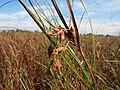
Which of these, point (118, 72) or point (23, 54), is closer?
point (118, 72)

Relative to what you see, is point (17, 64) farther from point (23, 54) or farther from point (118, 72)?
point (118, 72)

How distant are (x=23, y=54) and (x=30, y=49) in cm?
43

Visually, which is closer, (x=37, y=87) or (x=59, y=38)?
(x=59, y=38)

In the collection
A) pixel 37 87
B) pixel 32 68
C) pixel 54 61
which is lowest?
pixel 37 87

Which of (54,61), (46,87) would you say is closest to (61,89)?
(46,87)

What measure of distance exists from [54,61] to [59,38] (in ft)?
0.19

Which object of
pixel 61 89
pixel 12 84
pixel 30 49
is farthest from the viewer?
pixel 30 49

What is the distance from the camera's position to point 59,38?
0.50 metres

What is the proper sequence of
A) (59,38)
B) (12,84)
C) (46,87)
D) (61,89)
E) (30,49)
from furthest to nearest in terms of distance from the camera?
1. (30,49)
2. (46,87)
3. (12,84)
4. (61,89)
5. (59,38)

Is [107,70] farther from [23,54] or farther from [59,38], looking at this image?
[59,38]

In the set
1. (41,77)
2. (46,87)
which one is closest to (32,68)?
(41,77)

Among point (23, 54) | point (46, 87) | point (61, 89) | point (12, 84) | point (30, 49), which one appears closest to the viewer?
point (61, 89)

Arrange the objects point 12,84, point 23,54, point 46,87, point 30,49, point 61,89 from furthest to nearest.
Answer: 1. point 30,49
2. point 23,54
3. point 46,87
4. point 12,84
5. point 61,89

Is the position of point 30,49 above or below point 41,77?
above
